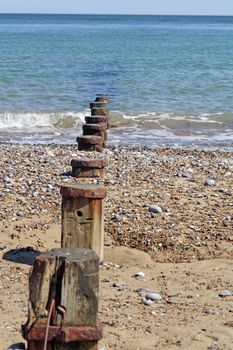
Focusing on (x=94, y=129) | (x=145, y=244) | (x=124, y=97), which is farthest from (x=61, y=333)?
(x=124, y=97)

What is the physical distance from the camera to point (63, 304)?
3576 mm

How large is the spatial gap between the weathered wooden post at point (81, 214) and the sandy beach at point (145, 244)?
43cm

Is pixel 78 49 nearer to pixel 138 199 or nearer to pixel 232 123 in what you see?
pixel 232 123

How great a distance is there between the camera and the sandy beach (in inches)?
208

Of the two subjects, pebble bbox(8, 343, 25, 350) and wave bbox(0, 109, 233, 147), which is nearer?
pebble bbox(8, 343, 25, 350)

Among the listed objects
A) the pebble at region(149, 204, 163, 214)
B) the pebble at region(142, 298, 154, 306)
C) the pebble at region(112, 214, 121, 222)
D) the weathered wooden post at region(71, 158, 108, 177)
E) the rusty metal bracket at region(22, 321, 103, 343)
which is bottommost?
the pebble at region(142, 298, 154, 306)

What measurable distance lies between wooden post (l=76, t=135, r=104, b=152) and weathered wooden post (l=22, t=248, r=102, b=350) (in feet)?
27.0

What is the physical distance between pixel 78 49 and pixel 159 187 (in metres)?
38.7

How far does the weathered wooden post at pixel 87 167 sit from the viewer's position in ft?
28.1

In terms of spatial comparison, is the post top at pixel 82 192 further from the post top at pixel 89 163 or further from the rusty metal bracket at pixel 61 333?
the post top at pixel 89 163

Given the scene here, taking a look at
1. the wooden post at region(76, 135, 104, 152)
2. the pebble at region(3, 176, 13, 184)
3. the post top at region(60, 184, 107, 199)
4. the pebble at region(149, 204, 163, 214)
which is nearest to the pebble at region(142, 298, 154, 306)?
the post top at region(60, 184, 107, 199)

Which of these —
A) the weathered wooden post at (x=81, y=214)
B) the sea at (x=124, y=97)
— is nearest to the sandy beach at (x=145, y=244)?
the weathered wooden post at (x=81, y=214)

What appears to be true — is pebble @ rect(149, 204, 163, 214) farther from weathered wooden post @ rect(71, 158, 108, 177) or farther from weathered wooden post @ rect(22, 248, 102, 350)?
weathered wooden post @ rect(22, 248, 102, 350)

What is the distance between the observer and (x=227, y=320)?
5461 mm
